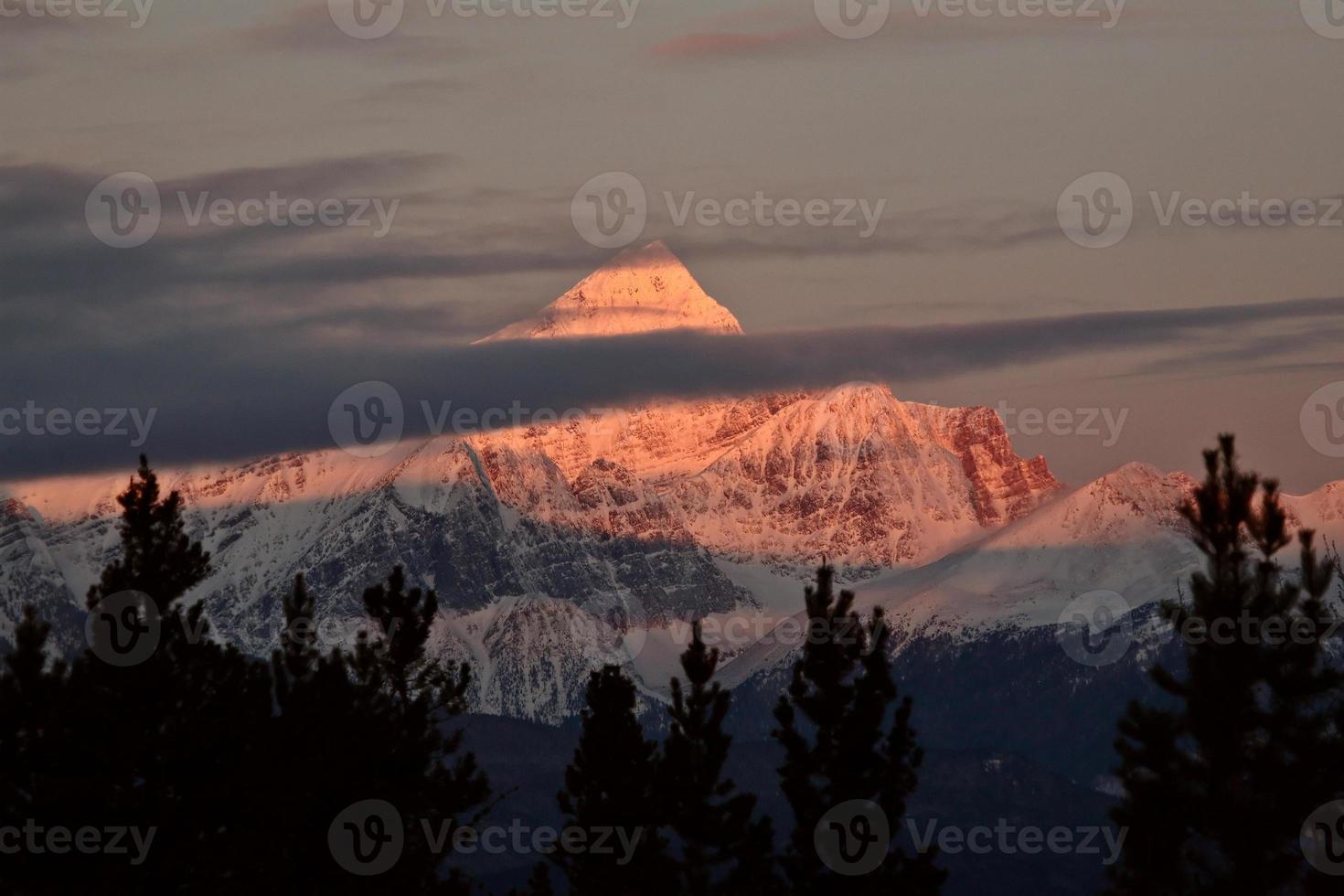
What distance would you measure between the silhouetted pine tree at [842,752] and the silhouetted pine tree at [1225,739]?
16.4 m

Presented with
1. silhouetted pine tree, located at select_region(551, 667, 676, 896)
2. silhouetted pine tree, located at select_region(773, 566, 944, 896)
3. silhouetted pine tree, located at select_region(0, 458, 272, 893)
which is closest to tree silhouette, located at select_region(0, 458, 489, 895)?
silhouetted pine tree, located at select_region(0, 458, 272, 893)

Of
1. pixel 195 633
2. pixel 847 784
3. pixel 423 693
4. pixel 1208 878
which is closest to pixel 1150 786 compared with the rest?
pixel 1208 878

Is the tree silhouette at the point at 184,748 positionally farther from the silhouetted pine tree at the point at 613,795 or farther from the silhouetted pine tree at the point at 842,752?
the silhouetted pine tree at the point at 613,795

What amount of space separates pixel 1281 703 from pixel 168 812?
37.2 m

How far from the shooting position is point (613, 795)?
372 ft

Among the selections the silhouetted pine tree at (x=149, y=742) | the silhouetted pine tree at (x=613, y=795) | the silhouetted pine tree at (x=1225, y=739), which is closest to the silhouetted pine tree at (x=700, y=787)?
the silhouetted pine tree at (x=613, y=795)

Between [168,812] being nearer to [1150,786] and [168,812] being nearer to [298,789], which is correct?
[298,789]

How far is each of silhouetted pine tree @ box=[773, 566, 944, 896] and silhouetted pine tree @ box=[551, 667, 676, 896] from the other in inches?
476

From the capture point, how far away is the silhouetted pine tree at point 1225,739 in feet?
266

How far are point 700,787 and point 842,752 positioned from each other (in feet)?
32.8

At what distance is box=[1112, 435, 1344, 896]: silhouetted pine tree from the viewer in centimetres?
8100

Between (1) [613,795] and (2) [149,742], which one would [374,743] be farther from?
(1) [613,795]

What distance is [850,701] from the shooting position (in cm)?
10150

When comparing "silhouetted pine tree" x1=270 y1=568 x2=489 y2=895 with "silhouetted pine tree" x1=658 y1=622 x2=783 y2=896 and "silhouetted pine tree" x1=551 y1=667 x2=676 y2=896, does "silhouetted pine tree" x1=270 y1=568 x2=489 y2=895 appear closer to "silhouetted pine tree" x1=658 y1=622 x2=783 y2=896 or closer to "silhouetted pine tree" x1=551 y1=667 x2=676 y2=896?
"silhouetted pine tree" x1=658 y1=622 x2=783 y2=896
